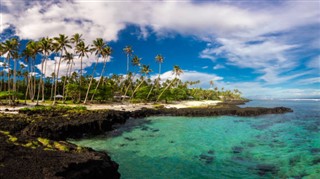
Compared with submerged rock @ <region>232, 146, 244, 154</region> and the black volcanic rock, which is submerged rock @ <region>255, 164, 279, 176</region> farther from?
the black volcanic rock

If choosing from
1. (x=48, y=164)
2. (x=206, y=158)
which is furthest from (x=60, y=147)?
(x=206, y=158)

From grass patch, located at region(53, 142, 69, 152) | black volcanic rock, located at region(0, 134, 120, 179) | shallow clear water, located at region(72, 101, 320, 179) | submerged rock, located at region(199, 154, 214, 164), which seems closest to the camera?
black volcanic rock, located at region(0, 134, 120, 179)

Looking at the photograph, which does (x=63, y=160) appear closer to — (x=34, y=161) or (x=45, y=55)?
(x=34, y=161)

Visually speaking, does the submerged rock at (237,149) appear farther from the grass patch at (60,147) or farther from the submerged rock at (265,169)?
the grass patch at (60,147)

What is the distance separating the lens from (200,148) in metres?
25.0

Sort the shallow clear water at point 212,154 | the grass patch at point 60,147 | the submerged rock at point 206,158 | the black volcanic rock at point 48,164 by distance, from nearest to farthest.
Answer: the black volcanic rock at point 48,164 → the grass patch at point 60,147 → the shallow clear water at point 212,154 → the submerged rock at point 206,158

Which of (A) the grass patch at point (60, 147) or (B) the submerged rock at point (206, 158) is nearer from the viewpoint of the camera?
(A) the grass patch at point (60, 147)

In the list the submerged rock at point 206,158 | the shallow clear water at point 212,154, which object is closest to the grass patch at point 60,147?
the shallow clear water at point 212,154

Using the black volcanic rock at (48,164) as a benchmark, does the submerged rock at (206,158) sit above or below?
below

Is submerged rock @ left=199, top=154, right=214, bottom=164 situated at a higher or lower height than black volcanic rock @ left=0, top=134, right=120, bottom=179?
lower

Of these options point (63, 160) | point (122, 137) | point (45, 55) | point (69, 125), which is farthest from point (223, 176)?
point (45, 55)

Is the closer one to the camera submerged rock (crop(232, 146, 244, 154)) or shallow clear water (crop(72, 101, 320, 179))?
shallow clear water (crop(72, 101, 320, 179))

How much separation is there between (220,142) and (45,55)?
57.4 metres

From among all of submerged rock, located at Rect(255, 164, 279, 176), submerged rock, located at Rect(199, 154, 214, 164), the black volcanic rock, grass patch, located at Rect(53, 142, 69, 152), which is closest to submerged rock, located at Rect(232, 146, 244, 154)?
submerged rock, located at Rect(199, 154, 214, 164)
